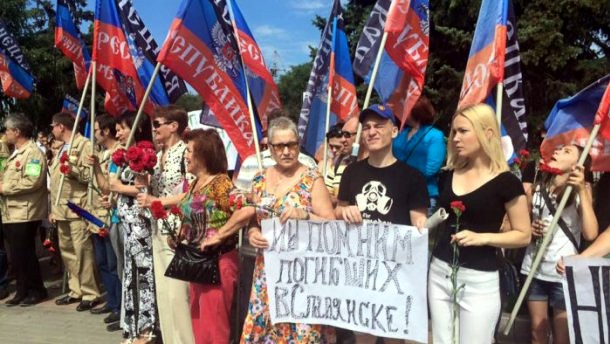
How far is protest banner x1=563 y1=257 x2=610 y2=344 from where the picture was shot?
312 cm

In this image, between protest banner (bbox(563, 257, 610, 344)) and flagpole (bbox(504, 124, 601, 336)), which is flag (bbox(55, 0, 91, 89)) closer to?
flagpole (bbox(504, 124, 601, 336))

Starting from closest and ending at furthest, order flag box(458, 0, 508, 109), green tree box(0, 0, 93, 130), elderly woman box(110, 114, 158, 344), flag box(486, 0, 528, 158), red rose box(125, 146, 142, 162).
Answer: red rose box(125, 146, 142, 162) < flag box(458, 0, 508, 109) < flag box(486, 0, 528, 158) < elderly woman box(110, 114, 158, 344) < green tree box(0, 0, 93, 130)

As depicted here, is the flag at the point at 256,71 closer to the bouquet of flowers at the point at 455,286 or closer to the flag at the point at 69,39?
the flag at the point at 69,39

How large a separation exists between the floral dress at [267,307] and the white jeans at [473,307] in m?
0.77

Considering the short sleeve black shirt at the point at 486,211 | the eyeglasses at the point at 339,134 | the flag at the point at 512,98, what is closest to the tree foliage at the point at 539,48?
the flag at the point at 512,98

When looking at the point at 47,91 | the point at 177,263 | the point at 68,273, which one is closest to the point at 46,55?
the point at 47,91

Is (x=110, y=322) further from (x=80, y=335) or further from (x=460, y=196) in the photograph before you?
(x=460, y=196)

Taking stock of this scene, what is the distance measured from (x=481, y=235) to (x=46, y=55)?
22.7 meters

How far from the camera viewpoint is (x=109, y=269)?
230 inches

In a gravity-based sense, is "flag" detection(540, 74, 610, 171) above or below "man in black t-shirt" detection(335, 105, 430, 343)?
above

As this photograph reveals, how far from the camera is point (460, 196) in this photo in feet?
10.1

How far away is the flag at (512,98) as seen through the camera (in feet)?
15.1

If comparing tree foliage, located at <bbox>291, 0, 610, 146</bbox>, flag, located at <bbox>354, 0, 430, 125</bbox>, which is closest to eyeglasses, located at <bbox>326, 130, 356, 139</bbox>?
flag, located at <bbox>354, 0, 430, 125</bbox>

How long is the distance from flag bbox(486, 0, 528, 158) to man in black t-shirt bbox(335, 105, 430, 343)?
1604mm
